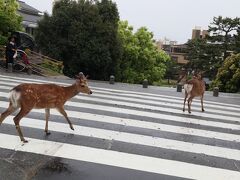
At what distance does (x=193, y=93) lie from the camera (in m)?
10.4

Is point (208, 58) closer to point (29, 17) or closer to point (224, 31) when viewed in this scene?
point (224, 31)

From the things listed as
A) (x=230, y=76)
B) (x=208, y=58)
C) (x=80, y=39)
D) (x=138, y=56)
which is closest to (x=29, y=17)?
(x=138, y=56)

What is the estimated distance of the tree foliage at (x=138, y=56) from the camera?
4059cm

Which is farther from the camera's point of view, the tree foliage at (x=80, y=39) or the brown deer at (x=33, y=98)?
the tree foliage at (x=80, y=39)

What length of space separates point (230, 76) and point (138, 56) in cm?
1728

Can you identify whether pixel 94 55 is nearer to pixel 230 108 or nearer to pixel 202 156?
pixel 230 108

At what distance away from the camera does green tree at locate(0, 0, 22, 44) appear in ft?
86.0

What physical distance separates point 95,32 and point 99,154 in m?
25.9

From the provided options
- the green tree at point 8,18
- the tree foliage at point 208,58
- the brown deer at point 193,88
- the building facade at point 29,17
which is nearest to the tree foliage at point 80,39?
the green tree at point 8,18

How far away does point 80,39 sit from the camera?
1197 inches

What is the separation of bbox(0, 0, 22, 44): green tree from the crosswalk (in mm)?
16852

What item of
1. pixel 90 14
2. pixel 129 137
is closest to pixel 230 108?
pixel 129 137

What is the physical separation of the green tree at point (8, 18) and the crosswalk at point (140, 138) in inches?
663

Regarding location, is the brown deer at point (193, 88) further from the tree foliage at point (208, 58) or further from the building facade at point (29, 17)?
the building facade at point (29, 17)
